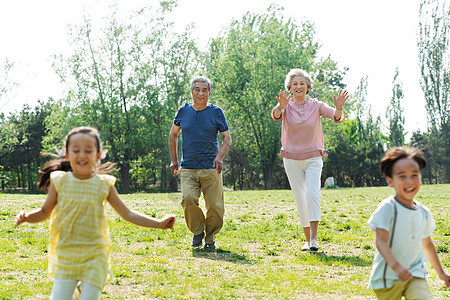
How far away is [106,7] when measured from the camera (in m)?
39.4

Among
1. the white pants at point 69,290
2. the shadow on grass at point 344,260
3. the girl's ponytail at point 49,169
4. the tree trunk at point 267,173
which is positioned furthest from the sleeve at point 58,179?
the tree trunk at point 267,173

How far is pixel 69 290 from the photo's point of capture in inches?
132

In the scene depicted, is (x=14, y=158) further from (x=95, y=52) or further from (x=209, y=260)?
(x=209, y=260)

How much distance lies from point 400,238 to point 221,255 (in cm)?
394

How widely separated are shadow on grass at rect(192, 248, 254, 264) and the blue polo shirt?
1.18 meters

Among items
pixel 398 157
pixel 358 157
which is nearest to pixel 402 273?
pixel 398 157

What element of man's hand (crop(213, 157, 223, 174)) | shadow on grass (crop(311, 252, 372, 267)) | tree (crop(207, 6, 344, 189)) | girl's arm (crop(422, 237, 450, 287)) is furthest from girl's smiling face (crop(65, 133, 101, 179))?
tree (crop(207, 6, 344, 189))

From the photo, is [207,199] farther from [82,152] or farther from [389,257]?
[389,257]

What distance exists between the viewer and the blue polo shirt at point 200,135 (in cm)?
749

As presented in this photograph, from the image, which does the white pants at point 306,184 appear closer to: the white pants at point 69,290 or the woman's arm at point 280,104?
the woman's arm at point 280,104

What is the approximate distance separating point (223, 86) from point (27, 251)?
36.1 m

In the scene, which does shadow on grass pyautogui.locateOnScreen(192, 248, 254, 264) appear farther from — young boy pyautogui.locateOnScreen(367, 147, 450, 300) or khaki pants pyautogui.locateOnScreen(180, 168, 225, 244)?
young boy pyautogui.locateOnScreen(367, 147, 450, 300)

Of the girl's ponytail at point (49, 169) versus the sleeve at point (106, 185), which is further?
the girl's ponytail at point (49, 169)

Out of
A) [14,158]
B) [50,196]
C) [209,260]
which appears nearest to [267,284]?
[209,260]
